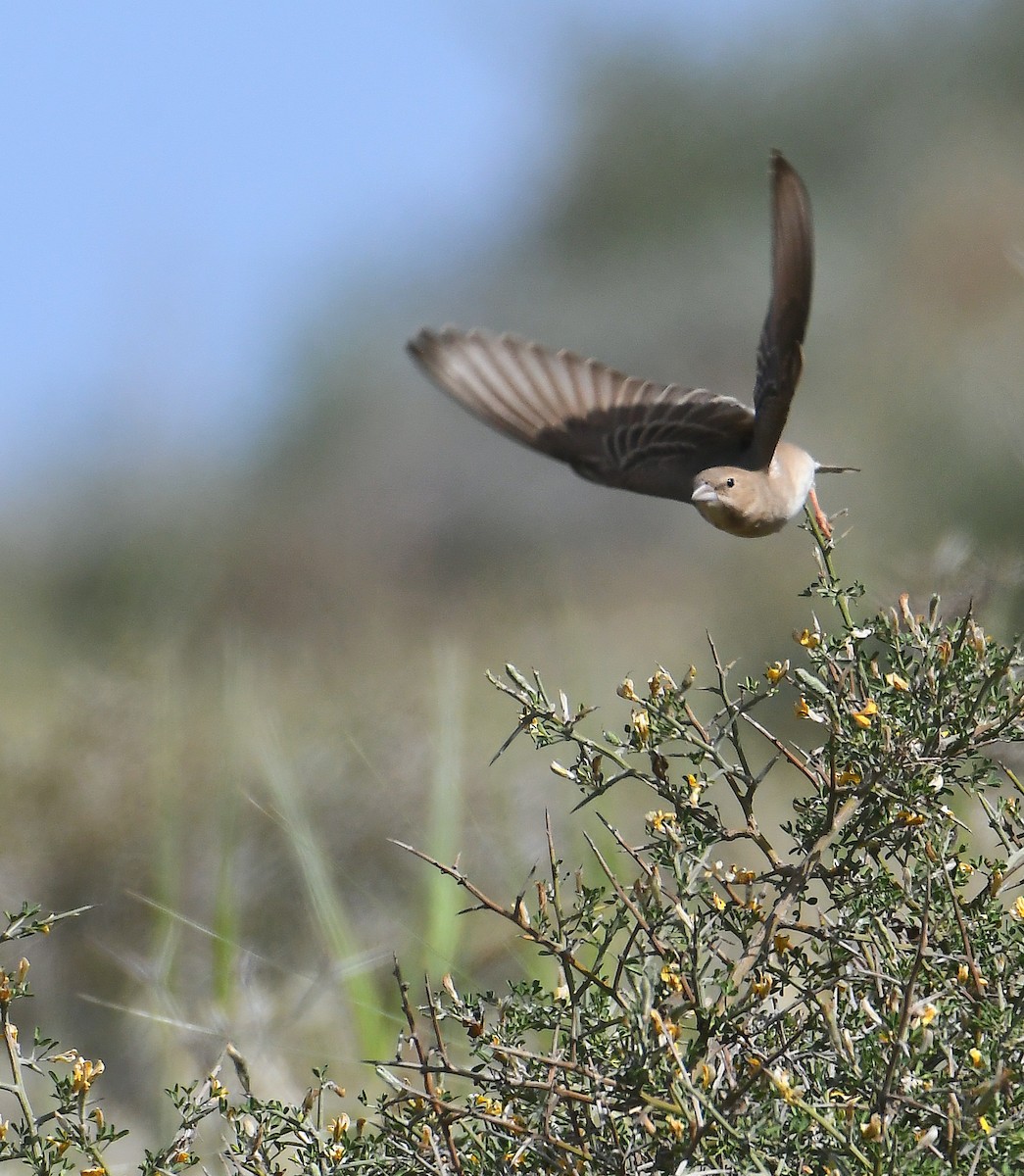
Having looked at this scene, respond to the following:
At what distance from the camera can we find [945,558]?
8.68ft

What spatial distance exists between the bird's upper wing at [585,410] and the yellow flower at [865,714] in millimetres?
1880

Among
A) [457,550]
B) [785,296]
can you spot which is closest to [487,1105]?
[785,296]

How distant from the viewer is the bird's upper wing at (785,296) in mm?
2637

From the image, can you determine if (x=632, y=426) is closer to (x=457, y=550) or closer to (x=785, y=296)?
(x=785, y=296)

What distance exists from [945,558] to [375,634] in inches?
319

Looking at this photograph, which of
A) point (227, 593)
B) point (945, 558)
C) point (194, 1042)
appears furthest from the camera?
point (227, 593)

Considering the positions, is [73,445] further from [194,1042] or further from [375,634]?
[194,1042]

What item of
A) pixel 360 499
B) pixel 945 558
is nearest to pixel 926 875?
pixel 945 558

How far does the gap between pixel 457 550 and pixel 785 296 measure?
14.1 meters

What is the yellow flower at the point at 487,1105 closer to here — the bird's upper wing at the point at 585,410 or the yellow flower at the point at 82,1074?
the yellow flower at the point at 82,1074

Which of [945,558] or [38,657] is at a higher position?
[38,657]

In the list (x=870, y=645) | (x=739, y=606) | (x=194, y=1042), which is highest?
(x=739, y=606)

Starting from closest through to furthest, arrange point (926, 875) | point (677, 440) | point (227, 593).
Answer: point (926, 875)
point (677, 440)
point (227, 593)

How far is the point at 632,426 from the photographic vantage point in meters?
3.64
